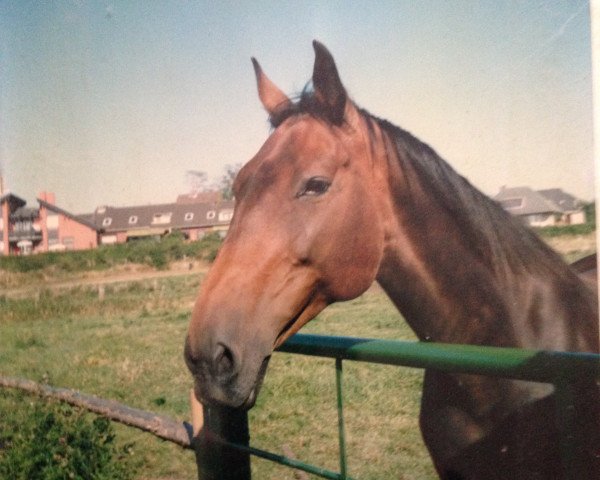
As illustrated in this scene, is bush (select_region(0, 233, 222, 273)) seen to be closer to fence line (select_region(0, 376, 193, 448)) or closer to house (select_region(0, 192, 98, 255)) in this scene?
house (select_region(0, 192, 98, 255))

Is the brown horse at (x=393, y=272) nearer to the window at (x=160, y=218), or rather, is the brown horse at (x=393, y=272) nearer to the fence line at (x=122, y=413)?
the fence line at (x=122, y=413)

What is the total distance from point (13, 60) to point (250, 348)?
11.3 feet

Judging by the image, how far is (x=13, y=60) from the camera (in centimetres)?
356

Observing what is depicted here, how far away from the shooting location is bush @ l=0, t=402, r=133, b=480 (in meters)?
2.65

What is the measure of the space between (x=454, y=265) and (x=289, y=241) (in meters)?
0.50

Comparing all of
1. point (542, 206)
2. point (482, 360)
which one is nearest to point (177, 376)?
point (542, 206)

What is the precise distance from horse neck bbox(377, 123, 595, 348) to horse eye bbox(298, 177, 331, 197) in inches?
9.4

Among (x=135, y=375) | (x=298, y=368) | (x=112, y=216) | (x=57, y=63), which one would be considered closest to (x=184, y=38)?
(x=57, y=63)

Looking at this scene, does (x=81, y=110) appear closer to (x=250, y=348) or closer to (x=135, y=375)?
(x=135, y=375)

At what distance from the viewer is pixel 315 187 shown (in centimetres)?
135

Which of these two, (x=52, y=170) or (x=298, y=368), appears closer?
(x=52, y=170)

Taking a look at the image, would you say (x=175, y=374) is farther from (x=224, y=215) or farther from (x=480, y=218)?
(x=480, y=218)

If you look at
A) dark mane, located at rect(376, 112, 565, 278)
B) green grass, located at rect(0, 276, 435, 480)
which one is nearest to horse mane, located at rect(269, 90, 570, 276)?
dark mane, located at rect(376, 112, 565, 278)

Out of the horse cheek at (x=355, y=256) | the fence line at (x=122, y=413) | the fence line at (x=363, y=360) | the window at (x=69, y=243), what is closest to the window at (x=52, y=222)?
the window at (x=69, y=243)
